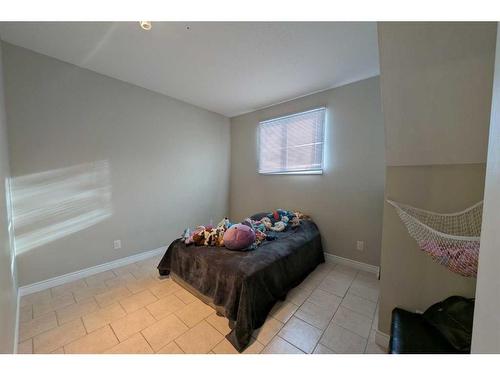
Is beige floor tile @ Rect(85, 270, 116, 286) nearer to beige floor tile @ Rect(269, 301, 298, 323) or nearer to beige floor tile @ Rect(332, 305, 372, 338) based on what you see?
beige floor tile @ Rect(269, 301, 298, 323)

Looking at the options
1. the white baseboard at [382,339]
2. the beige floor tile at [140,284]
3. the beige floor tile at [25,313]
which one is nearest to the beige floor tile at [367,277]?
the white baseboard at [382,339]

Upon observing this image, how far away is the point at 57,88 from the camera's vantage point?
1.96 m

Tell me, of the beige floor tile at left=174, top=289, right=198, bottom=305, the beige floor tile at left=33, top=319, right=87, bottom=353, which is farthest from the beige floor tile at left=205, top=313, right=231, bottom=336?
the beige floor tile at left=33, top=319, right=87, bottom=353

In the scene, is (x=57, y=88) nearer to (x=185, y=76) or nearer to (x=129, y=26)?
(x=129, y=26)

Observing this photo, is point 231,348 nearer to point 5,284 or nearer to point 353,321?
point 353,321

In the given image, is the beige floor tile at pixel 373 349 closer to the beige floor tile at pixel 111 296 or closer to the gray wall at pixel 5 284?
the gray wall at pixel 5 284

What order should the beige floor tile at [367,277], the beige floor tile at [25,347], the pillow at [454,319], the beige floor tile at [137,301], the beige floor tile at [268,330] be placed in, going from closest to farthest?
the pillow at [454,319], the beige floor tile at [25,347], the beige floor tile at [268,330], the beige floor tile at [137,301], the beige floor tile at [367,277]

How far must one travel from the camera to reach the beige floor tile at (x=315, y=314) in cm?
153

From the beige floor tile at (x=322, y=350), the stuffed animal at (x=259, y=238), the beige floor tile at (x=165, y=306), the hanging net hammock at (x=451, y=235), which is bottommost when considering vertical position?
the beige floor tile at (x=322, y=350)

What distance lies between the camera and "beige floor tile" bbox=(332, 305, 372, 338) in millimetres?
1456

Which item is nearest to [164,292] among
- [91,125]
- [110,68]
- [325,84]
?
[91,125]

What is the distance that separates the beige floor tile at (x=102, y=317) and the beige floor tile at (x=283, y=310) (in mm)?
1353

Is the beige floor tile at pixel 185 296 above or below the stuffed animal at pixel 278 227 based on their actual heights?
below

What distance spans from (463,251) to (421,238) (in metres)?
0.16
